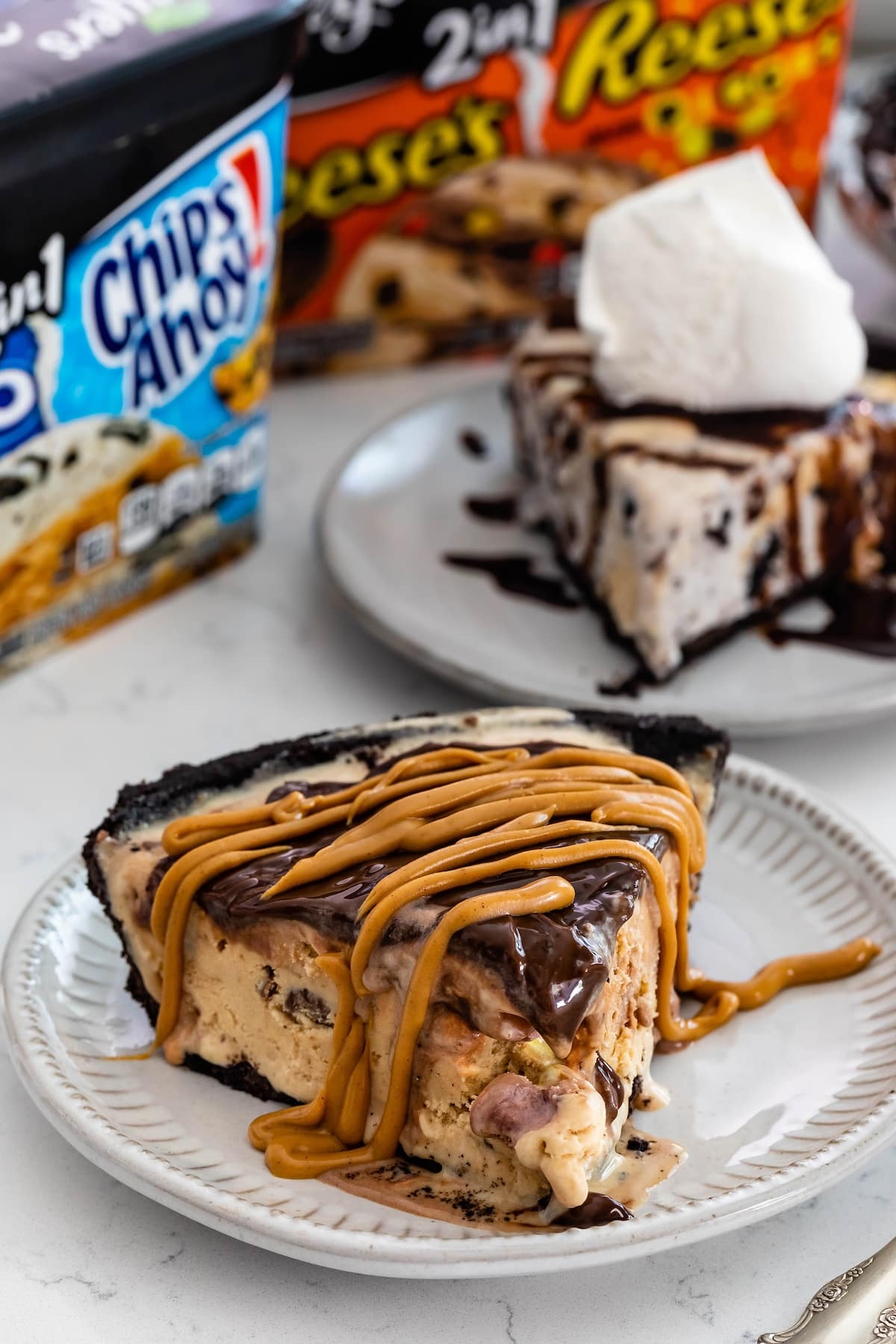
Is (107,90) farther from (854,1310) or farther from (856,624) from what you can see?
(854,1310)

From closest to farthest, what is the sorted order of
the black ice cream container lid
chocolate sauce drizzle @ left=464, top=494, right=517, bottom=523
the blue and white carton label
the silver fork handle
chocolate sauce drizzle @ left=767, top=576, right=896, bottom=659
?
the silver fork handle
the black ice cream container lid
the blue and white carton label
chocolate sauce drizzle @ left=767, top=576, right=896, bottom=659
chocolate sauce drizzle @ left=464, top=494, right=517, bottom=523

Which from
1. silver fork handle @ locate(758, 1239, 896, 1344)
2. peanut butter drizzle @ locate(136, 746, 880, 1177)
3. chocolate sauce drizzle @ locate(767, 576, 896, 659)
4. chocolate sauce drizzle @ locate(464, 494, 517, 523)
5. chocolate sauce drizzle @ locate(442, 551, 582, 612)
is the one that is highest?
peanut butter drizzle @ locate(136, 746, 880, 1177)

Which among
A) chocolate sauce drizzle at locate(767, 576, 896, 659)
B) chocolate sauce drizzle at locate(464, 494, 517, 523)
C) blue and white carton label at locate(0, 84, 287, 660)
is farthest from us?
chocolate sauce drizzle at locate(464, 494, 517, 523)

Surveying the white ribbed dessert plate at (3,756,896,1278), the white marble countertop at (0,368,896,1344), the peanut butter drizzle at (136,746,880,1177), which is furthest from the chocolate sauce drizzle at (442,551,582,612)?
the peanut butter drizzle at (136,746,880,1177)

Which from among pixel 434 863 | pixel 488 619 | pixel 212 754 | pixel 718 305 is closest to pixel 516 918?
pixel 434 863

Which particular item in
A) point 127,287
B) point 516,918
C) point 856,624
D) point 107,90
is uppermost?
point 107,90

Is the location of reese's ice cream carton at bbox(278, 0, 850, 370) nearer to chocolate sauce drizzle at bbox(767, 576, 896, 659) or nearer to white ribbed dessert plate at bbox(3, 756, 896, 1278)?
chocolate sauce drizzle at bbox(767, 576, 896, 659)

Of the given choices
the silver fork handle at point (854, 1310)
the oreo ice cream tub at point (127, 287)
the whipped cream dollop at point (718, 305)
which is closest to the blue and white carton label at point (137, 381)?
the oreo ice cream tub at point (127, 287)
